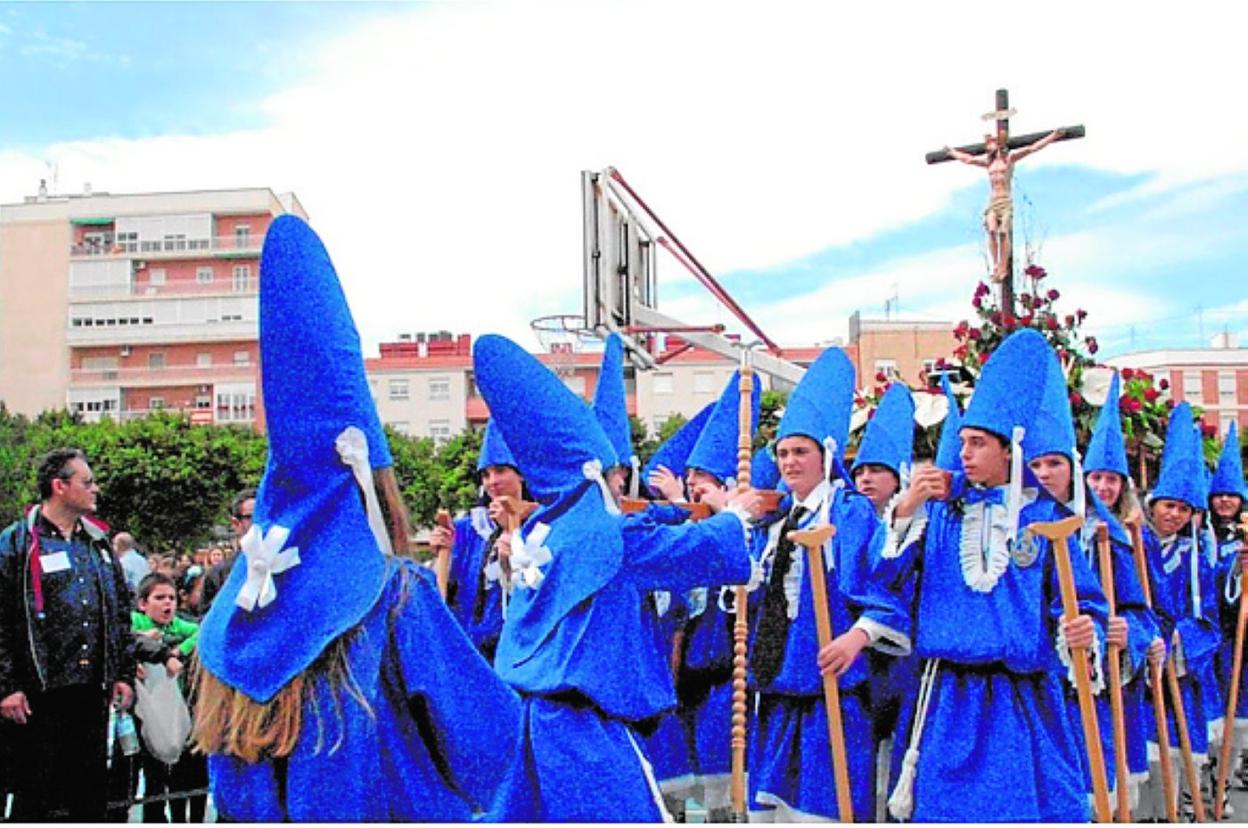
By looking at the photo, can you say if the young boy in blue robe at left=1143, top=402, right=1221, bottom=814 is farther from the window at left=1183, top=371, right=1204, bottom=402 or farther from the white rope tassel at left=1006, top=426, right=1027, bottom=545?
the window at left=1183, top=371, right=1204, bottom=402

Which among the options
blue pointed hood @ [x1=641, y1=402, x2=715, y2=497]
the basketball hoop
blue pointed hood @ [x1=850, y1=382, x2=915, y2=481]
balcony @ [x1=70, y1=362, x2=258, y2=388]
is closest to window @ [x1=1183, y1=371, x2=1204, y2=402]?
balcony @ [x1=70, y1=362, x2=258, y2=388]

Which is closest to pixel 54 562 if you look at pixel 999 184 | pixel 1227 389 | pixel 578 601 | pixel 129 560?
pixel 578 601

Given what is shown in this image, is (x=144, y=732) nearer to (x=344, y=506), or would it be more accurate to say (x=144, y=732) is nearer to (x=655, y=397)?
(x=344, y=506)

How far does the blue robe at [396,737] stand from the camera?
9.60ft

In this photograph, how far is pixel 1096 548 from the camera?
664 cm

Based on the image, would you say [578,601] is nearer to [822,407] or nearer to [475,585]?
[822,407]

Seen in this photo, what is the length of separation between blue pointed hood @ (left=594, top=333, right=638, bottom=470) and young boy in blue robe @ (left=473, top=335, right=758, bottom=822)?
19.9 inches

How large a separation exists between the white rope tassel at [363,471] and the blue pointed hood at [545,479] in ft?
3.51

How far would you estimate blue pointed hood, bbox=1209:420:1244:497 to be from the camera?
918 centimetres

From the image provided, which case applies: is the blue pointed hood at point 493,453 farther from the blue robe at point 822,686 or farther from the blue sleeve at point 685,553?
the blue sleeve at point 685,553

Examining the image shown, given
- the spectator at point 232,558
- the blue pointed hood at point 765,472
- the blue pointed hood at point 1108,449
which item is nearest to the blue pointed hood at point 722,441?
the blue pointed hood at point 765,472

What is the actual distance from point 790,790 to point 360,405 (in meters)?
3.13

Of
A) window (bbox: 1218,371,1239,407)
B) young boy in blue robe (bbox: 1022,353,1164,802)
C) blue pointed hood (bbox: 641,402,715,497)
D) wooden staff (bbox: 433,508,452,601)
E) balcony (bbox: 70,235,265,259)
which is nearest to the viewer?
young boy in blue robe (bbox: 1022,353,1164,802)

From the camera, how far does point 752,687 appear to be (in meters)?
5.99
